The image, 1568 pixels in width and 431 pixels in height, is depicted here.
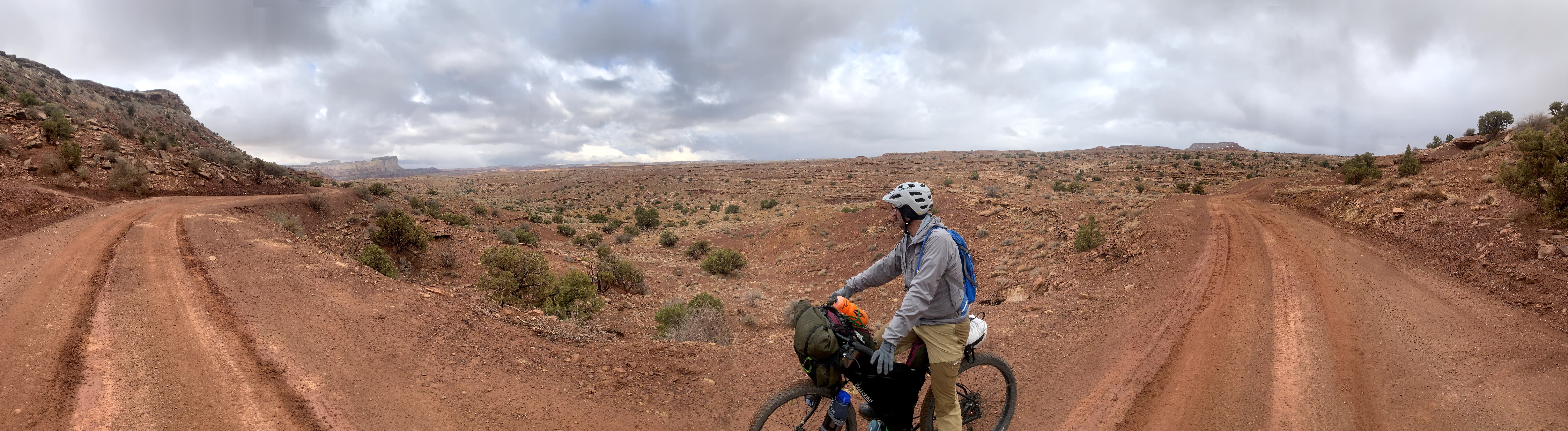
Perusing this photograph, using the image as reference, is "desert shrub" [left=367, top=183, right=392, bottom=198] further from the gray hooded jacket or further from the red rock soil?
the gray hooded jacket

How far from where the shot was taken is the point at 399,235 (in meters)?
14.4

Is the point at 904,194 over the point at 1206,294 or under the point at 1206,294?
over

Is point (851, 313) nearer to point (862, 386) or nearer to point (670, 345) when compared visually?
point (862, 386)

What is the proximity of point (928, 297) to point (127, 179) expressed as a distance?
80.0 feet

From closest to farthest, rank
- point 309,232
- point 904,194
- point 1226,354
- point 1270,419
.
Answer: point 904,194 < point 1270,419 < point 1226,354 < point 309,232

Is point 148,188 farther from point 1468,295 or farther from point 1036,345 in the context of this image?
point 1468,295

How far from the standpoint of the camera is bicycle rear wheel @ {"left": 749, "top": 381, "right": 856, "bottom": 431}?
10.0 feet

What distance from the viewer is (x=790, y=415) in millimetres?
3326

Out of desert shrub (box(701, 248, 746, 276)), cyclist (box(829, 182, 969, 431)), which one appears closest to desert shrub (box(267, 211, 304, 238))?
desert shrub (box(701, 248, 746, 276))

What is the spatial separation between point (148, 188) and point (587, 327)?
20.2 metres

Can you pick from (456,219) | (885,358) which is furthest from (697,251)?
(885,358)

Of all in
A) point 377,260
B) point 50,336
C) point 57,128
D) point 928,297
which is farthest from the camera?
point 57,128

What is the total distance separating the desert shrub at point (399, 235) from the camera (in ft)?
46.9

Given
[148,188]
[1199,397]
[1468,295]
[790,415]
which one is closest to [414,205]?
[148,188]
